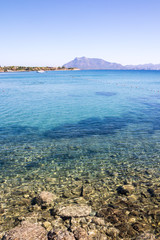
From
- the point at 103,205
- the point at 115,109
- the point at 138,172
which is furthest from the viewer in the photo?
the point at 115,109

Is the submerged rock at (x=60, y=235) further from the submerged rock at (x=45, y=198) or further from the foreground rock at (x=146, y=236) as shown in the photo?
the foreground rock at (x=146, y=236)

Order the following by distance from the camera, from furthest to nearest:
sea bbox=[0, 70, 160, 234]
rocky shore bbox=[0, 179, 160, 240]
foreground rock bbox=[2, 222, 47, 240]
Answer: sea bbox=[0, 70, 160, 234] < rocky shore bbox=[0, 179, 160, 240] < foreground rock bbox=[2, 222, 47, 240]

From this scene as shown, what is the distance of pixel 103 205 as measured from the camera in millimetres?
10141

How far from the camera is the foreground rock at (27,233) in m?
7.51

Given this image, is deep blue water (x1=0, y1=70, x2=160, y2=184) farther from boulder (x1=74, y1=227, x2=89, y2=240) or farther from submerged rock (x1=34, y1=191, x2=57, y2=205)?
boulder (x1=74, y1=227, x2=89, y2=240)

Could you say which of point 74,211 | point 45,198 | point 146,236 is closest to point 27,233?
point 74,211

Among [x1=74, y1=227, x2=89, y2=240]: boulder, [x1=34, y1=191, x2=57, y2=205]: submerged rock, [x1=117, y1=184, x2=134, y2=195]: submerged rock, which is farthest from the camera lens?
[x1=117, y1=184, x2=134, y2=195]: submerged rock

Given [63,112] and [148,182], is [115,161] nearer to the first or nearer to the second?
[148,182]

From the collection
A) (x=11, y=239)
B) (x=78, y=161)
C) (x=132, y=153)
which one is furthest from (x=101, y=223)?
(x=132, y=153)

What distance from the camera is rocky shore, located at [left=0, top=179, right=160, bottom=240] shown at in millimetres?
7934

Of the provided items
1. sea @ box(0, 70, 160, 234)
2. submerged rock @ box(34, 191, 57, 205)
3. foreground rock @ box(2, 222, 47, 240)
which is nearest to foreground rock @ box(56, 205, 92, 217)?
submerged rock @ box(34, 191, 57, 205)

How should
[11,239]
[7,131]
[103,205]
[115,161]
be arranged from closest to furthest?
[11,239]
[103,205]
[115,161]
[7,131]

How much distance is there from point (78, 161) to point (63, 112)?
17.9 metres

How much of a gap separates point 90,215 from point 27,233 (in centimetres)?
330
